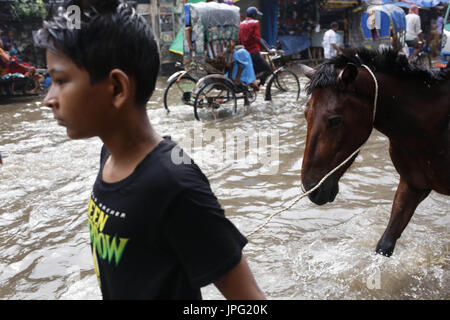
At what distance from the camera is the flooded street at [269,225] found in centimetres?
265

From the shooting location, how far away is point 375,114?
7.54ft

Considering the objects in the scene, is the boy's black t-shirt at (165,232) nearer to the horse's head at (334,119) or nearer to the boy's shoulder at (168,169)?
the boy's shoulder at (168,169)

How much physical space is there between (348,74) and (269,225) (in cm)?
177

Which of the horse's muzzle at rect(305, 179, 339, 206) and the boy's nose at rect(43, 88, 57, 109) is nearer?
the boy's nose at rect(43, 88, 57, 109)

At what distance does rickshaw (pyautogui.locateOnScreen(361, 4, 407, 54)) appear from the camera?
42.4 ft

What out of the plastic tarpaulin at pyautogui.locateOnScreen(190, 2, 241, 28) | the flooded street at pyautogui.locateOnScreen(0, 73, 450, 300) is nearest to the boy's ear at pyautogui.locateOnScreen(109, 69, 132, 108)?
the flooded street at pyautogui.locateOnScreen(0, 73, 450, 300)

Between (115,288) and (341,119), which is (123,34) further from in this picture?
(341,119)

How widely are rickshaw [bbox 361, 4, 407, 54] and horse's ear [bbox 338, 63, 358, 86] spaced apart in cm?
1103

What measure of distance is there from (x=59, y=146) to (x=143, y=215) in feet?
19.1

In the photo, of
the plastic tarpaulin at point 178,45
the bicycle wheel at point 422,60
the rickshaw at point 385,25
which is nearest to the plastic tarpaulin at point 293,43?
the rickshaw at point 385,25

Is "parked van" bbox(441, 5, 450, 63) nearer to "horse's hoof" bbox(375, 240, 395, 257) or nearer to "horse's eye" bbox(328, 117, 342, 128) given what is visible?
"horse's hoof" bbox(375, 240, 395, 257)

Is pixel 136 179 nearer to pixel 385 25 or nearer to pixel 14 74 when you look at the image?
pixel 14 74

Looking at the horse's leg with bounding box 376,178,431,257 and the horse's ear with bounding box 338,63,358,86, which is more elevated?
the horse's ear with bounding box 338,63,358,86

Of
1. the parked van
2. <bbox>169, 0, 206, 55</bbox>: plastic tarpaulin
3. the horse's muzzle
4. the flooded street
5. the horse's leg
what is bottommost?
the flooded street
